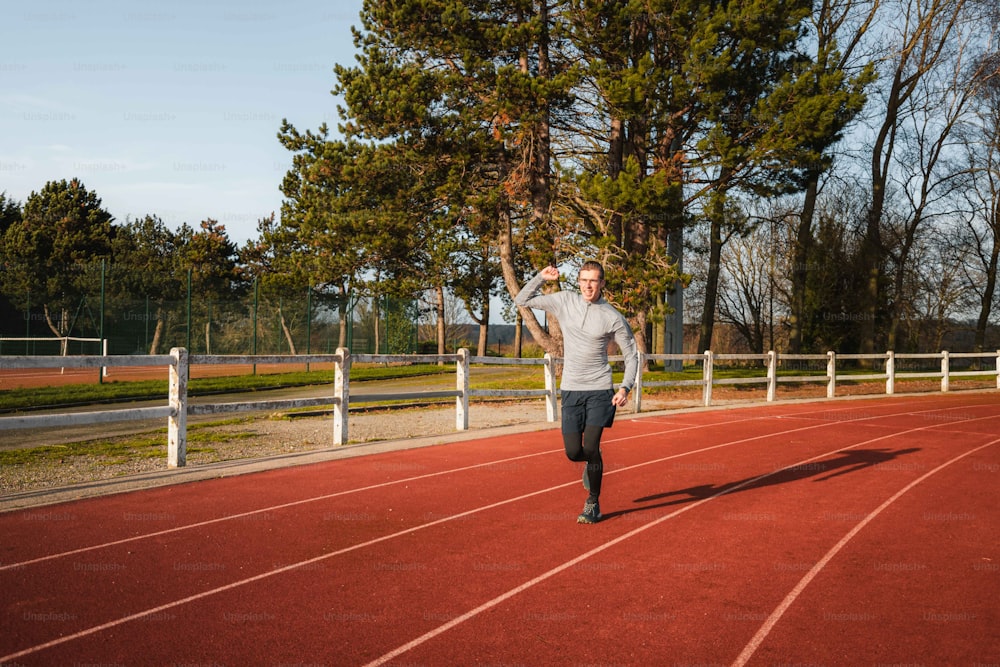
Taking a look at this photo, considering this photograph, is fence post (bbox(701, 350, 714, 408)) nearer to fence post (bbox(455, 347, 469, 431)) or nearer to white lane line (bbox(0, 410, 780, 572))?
fence post (bbox(455, 347, 469, 431))

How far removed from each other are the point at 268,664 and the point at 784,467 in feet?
25.7

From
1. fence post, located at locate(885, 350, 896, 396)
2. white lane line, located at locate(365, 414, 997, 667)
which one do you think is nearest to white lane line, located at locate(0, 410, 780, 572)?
white lane line, located at locate(365, 414, 997, 667)

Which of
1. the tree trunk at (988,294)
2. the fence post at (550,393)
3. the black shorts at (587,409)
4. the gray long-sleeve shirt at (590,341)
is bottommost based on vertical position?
the fence post at (550,393)

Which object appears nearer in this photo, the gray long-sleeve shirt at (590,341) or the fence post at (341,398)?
the gray long-sleeve shirt at (590,341)

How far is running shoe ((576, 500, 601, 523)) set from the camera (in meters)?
6.83

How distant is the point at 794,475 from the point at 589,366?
418 centimetres

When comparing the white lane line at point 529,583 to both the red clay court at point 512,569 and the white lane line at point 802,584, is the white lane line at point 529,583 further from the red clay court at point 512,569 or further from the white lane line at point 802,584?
the white lane line at point 802,584

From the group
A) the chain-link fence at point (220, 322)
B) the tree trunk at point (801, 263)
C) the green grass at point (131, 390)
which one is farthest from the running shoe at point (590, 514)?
the tree trunk at point (801, 263)

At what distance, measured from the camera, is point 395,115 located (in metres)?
21.0

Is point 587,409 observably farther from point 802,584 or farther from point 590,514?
point 802,584

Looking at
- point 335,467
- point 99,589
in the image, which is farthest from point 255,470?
point 99,589

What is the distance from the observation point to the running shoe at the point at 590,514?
683 cm

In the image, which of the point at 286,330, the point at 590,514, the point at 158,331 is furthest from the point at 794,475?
the point at 158,331

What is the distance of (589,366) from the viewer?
6668 millimetres
